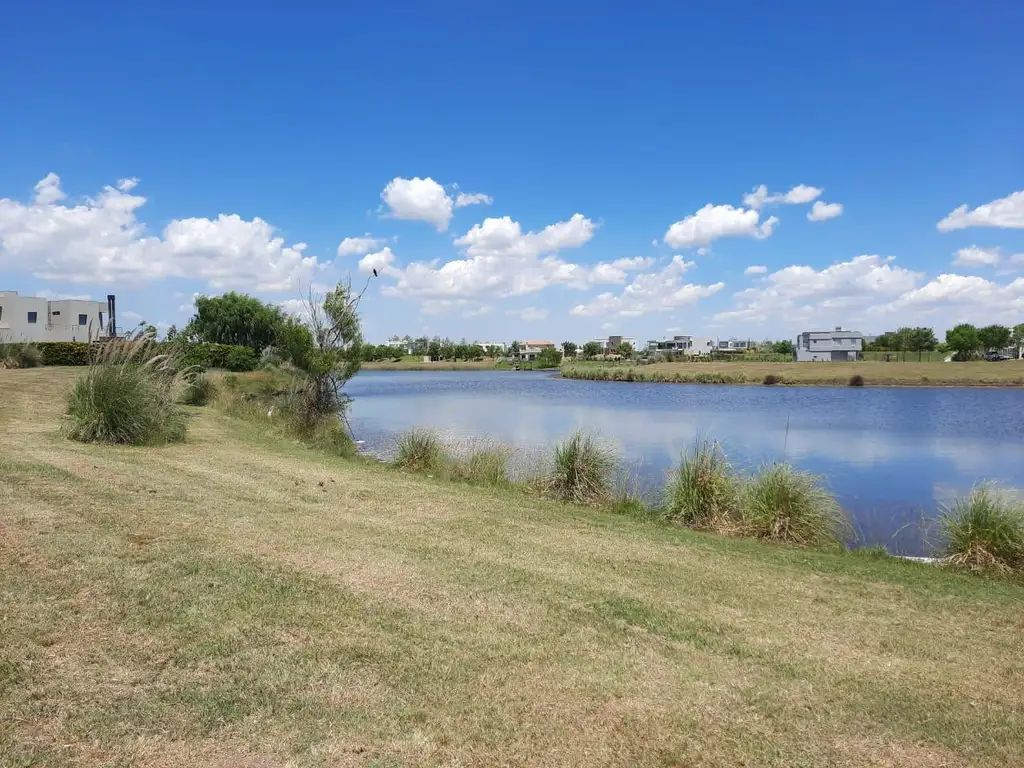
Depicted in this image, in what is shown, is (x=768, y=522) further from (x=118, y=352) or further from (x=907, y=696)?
(x=118, y=352)

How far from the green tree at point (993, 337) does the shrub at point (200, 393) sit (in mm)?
110069

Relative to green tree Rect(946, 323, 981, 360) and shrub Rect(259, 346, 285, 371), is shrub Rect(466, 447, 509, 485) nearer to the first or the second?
shrub Rect(259, 346, 285, 371)

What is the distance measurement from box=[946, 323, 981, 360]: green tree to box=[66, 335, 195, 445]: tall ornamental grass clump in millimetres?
103808

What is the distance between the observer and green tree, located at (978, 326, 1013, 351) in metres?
101

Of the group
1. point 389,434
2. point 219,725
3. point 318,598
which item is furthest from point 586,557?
point 389,434

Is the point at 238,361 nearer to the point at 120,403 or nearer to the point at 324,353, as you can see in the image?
the point at 324,353

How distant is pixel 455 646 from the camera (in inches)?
180

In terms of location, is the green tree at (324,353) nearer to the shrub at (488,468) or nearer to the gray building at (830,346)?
the shrub at (488,468)

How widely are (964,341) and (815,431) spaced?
92471 millimetres

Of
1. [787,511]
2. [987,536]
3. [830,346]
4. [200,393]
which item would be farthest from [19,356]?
[830,346]

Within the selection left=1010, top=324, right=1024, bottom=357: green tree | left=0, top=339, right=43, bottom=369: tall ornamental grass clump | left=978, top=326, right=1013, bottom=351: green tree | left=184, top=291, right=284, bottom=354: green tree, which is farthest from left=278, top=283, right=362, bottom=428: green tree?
left=1010, top=324, right=1024, bottom=357: green tree

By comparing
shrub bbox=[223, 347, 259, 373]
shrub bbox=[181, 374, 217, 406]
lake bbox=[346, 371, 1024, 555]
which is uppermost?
shrub bbox=[223, 347, 259, 373]

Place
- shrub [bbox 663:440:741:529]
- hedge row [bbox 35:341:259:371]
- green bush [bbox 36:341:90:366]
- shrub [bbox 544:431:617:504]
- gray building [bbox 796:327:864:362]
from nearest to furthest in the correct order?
shrub [bbox 663:440:741:529]
shrub [bbox 544:431:617:504]
hedge row [bbox 35:341:259:371]
green bush [bbox 36:341:90:366]
gray building [bbox 796:327:864:362]

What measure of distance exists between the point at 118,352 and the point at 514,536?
30.6 feet
